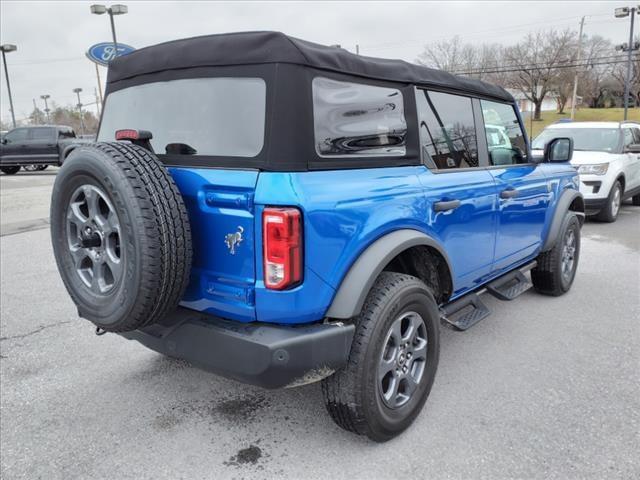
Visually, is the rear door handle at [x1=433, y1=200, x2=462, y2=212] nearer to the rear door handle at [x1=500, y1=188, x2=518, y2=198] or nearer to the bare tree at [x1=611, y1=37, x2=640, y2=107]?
the rear door handle at [x1=500, y1=188, x2=518, y2=198]

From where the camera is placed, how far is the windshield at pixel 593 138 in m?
9.19

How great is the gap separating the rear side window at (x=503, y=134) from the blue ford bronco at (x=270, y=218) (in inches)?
36.3

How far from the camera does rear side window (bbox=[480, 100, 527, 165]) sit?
3.74 meters

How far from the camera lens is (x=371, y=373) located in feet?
7.85

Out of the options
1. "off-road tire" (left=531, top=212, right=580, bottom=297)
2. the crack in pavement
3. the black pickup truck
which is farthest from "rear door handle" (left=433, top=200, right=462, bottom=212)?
the black pickup truck

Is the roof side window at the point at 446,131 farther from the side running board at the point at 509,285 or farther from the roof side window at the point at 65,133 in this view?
the roof side window at the point at 65,133

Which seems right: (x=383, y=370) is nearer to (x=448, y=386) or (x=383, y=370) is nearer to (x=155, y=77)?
(x=448, y=386)

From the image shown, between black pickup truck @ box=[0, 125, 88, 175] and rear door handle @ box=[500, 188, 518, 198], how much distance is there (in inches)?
758

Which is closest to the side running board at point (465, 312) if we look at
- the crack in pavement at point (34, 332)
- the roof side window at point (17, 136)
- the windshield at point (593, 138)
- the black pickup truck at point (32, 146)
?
the crack in pavement at point (34, 332)

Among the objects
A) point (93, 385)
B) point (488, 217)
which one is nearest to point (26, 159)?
point (93, 385)

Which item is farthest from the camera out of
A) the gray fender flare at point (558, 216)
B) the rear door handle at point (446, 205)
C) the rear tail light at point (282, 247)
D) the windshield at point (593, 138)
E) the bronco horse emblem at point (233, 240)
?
the windshield at point (593, 138)

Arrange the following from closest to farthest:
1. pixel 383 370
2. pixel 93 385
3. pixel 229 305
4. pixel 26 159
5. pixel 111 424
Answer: pixel 229 305, pixel 383 370, pixel 111 424, pixel 93 385, pixel 26 159

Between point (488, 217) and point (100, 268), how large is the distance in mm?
2423

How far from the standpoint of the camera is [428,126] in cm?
301
